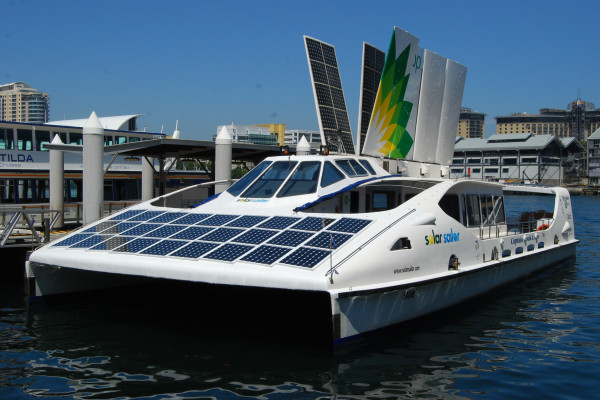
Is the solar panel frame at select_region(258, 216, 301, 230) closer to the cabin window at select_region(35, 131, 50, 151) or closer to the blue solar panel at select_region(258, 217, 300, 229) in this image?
the blue solar panel at select_region(258, 217, 300, 229)

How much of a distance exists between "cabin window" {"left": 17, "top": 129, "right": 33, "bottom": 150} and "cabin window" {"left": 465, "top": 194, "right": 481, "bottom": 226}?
22.5 meters

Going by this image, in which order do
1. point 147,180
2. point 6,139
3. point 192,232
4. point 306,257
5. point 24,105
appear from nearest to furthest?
1. point 306,257
2. point 192,232
3. point 147,180
4. point 6,139
5. point 24,105

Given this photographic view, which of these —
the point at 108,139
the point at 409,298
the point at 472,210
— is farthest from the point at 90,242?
the point at 108,139

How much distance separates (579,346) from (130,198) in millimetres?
24963

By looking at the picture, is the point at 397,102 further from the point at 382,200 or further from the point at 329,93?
the point at 382,200

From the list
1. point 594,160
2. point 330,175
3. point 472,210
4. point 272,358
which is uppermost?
point 594,160

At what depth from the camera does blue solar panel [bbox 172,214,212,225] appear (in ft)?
40.8

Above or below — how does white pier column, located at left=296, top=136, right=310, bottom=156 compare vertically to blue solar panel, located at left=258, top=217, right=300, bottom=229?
above

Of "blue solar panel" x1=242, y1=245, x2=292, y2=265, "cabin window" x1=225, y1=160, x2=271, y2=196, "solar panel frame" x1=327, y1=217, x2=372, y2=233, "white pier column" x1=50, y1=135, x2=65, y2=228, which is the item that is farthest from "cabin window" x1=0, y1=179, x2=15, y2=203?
"solar panel frame" x1=327, y1=217, x2=372, y2=233

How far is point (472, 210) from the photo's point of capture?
15234 millimetres

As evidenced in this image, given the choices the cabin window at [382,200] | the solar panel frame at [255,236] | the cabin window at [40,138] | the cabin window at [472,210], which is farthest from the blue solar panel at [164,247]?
the cabin window at [40,138]

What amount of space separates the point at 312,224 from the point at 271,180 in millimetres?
2663

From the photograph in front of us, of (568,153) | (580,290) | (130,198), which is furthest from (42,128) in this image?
(568,153)

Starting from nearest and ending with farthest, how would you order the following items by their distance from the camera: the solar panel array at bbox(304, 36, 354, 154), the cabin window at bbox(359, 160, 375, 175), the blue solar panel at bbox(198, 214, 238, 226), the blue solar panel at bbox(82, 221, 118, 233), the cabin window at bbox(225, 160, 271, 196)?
the blue solar panel at bbox(198, 214, 238, 226) → the blue solar panel at bbox(82, 221, 118, 233) → the cabin window at bbox(225, 160, 271, 196) → the cabin window at bbox(359, 160, 375, 175) → the solar panel array at bbox(304, 36, 354, 154)
